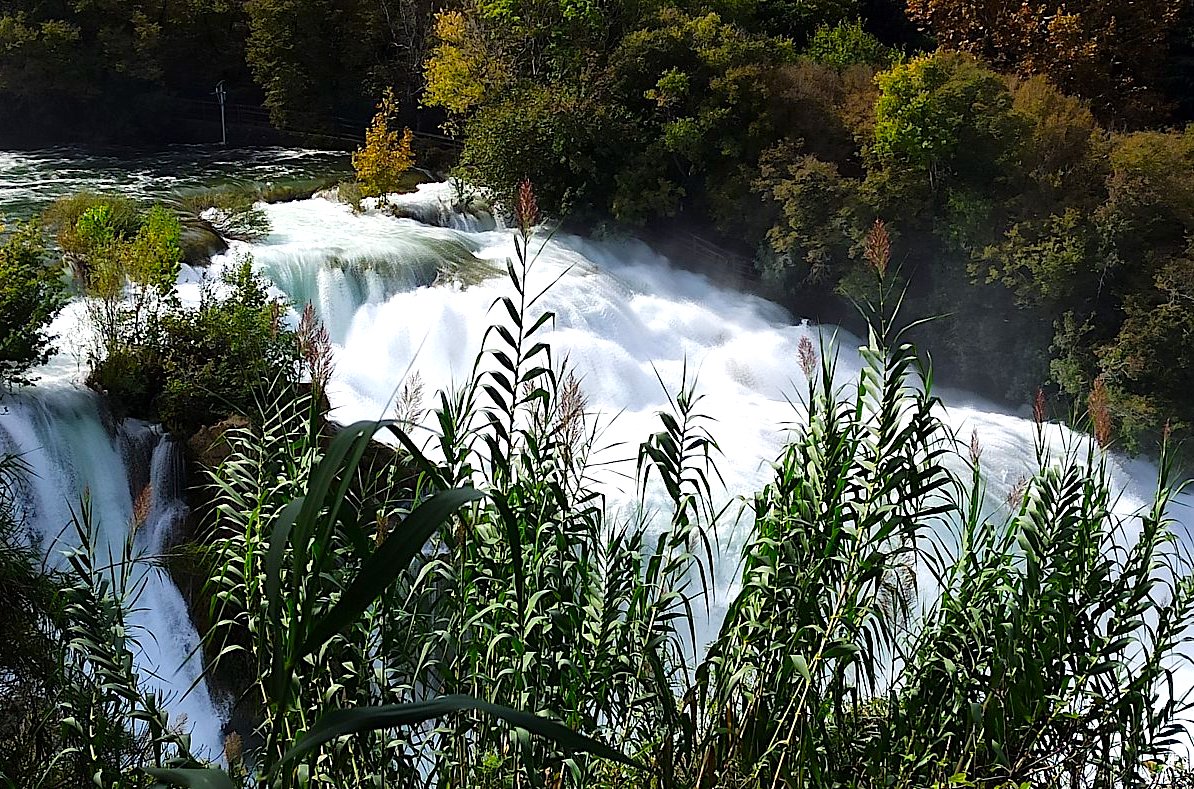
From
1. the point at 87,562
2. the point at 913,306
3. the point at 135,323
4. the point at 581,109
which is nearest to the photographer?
the point at 87,562

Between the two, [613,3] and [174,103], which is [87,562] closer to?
[613,3]

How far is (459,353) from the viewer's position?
422 inches

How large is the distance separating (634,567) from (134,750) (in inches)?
55.1

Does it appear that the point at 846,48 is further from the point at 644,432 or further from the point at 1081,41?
the point at 644,432

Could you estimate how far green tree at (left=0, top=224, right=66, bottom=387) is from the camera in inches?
297

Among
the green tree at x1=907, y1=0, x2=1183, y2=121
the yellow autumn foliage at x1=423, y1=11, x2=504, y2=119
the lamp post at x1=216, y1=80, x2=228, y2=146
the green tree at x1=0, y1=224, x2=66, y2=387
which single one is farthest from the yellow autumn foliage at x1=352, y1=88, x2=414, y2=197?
the green tree at x1=907, y1=0, x2=1183, y2=121

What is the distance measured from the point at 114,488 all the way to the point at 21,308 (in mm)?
1502

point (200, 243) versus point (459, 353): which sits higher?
point (200, 243)

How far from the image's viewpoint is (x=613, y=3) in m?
15.5

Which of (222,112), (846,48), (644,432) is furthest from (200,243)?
(846,48)

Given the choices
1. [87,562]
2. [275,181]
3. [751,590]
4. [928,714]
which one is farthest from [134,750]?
[275,181]

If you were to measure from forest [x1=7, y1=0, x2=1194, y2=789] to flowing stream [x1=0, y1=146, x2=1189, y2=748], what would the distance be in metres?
0.15

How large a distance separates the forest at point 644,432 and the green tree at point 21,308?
0.03 metres

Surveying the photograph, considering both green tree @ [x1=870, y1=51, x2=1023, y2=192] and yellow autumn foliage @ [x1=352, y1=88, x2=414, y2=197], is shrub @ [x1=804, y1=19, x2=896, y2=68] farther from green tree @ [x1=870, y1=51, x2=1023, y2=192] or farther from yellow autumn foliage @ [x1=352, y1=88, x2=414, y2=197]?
yellow autumn foliage @ [x1=352, y1=88, x2=414, y2=197]
